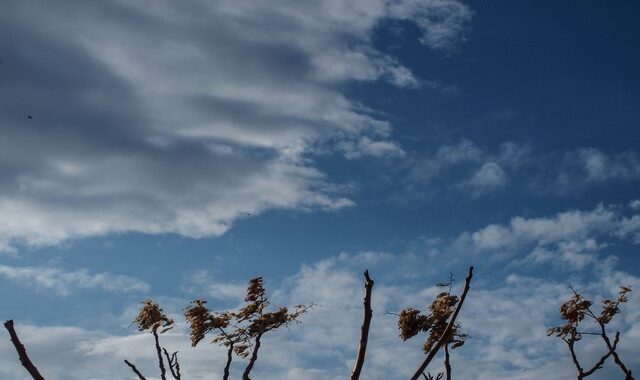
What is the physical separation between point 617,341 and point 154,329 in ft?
44.2

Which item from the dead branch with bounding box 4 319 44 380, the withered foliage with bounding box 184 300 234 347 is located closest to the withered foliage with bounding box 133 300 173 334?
the withered foliage with bounding box 184 300 234 347

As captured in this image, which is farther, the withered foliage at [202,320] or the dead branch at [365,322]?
the withered foliage at [202,320]

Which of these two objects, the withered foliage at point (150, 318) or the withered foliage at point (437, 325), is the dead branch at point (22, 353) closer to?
the withered foliage at point (437, 325)

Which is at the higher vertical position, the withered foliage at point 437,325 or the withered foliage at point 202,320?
the withered foliage at point 202,320

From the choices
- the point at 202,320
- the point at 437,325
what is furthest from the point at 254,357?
the point at 437,325

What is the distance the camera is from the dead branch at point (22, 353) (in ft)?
8.30

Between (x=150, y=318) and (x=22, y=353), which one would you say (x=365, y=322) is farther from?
(x=150, y=318)

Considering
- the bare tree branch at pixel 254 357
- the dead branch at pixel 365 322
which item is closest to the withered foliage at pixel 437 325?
the dead branch at pixel 365 322

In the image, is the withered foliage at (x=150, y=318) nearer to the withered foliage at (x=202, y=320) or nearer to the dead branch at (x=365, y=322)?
the withered foliage at (x=202, y=320)

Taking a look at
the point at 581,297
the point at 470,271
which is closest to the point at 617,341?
the point at 581,297

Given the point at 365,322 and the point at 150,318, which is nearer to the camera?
the point at 365,322

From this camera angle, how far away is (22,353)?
8.65 feet

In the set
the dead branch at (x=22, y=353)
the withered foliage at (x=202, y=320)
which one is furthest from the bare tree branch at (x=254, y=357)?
the dead branch at (x=22, y=353)

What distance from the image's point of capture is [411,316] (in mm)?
8516
